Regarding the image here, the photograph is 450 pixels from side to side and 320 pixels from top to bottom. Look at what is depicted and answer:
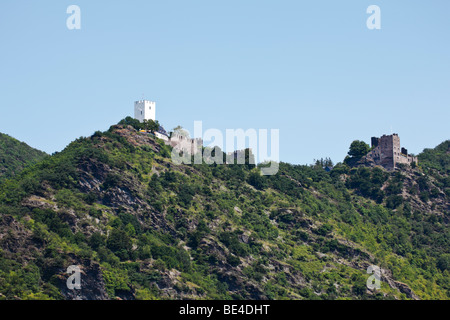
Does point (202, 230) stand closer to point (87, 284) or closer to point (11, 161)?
point (87, 284)

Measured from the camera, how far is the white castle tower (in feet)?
571

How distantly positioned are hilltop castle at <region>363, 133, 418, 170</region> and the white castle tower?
1771 inches

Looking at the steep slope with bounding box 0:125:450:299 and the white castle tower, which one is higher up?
the white castle tower

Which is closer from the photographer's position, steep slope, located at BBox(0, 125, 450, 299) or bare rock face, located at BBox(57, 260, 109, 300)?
bare rock face, located at BBox(57, 260, 109, 300)

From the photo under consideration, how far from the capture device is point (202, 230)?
147 m

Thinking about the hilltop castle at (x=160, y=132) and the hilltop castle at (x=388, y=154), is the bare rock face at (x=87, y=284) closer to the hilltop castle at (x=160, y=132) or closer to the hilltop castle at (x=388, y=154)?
the hilltop castle at (x=160, y=132)

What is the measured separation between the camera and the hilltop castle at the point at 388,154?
19112cm

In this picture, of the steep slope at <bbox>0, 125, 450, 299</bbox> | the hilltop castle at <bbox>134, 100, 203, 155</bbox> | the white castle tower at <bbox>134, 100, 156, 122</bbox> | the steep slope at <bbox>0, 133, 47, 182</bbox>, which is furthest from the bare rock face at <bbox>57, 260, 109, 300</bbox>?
the steep slope at <bbox>0, 133, 47, 182</bbox>

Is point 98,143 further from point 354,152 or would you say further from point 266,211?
point 354,152

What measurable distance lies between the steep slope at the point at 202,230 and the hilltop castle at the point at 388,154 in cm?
552

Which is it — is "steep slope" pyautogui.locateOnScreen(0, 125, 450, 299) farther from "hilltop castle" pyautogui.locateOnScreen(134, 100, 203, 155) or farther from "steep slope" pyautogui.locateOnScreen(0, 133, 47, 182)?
"steep slope" pyautogui.locateOnScreen(0, 133, 47, 182)

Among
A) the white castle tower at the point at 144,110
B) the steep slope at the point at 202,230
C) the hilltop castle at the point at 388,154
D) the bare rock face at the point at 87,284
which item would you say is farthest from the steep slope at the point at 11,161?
the hilltop castle at the point at 388,154

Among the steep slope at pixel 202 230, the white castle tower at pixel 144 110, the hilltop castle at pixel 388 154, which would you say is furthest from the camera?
the hilltop castle at pixel 388 154

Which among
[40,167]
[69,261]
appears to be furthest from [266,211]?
A: [69,261]
